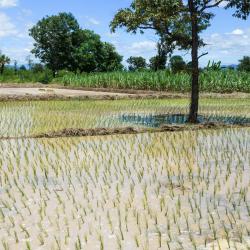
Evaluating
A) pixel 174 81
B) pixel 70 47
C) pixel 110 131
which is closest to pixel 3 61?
pixel 70 47

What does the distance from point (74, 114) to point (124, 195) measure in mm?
9952

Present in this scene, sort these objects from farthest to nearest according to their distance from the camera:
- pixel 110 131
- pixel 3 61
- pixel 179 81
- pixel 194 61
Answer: pixel 3 61, pixel 179 81, pixel 194 61, pixel 110 131

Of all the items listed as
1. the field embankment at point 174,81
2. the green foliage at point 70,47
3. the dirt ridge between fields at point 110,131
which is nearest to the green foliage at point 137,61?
the green foliage at point 70,47

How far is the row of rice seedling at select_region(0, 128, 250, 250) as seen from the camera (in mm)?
4898

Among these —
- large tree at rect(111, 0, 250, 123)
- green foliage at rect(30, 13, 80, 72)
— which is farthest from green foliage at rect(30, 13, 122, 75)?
large tree at rect(111, 0, 250, 123)

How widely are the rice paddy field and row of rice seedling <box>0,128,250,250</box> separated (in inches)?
0.4

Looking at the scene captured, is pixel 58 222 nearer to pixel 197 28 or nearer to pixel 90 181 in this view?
pixel 90 181

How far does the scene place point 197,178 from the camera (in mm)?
7453

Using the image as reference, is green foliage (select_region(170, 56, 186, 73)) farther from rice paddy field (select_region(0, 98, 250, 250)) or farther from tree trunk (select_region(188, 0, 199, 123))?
rice paddy field (select_region(0, 98, 250, 250))

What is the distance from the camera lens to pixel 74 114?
16203 mm

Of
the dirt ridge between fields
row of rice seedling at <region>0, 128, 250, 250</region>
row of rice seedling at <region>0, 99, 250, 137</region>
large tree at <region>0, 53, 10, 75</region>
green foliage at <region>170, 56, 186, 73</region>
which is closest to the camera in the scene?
row of rice seedling at <region>0, 128, 250, 250</region>

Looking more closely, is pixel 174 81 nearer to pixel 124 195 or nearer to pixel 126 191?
pixel 126 191

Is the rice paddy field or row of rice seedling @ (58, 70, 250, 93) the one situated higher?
row of rice seedling @ (58, 70, 250, 93)

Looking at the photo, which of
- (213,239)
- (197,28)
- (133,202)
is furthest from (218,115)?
(213,239)
